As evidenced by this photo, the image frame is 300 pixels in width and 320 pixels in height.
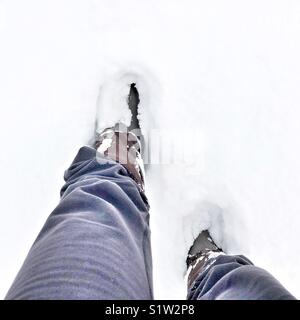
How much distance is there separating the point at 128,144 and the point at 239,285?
47 centimetres

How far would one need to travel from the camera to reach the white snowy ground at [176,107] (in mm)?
861

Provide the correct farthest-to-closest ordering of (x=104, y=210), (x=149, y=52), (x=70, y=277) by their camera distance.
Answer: (x=149, y=52)
(x=104, y=210)
(x=70, y=277)

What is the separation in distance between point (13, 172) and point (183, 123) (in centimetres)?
43

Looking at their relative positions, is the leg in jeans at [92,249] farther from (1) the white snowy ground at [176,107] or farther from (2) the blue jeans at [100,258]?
(1) the white snowy ground at [176,107]

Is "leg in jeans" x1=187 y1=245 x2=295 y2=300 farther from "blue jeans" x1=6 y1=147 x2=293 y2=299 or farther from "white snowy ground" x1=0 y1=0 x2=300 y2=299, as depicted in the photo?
"white snowy ground" x1=0 y1=0 x2=300 y2=299

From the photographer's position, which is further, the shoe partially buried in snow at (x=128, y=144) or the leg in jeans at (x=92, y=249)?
the shoe partially buried in snow at (x=128, y=144)

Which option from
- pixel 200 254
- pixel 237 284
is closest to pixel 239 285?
pixel 237 284

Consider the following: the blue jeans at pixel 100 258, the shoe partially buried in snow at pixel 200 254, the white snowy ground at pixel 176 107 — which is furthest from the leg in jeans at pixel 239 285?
the white snowy ground at pixel 176 107

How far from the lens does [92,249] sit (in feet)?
1.56

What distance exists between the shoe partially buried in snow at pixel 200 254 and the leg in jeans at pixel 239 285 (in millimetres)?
100

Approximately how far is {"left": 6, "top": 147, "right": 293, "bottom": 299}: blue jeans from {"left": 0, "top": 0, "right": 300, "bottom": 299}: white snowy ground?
9.0 inches

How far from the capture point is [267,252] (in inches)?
33.3
